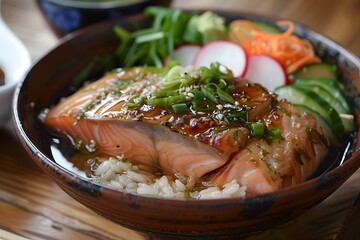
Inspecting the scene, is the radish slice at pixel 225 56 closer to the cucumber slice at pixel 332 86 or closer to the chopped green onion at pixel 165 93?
the cucumber slice at pixel 332 86

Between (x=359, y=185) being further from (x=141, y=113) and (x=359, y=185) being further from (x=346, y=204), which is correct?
→ (x=141, y=113)

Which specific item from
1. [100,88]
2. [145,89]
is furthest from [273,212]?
[100,88]

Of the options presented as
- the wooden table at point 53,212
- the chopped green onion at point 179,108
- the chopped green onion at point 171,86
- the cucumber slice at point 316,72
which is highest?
the chopped green onion at point 171,86

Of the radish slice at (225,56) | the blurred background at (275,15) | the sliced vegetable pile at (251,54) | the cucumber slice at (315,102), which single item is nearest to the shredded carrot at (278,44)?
the sliced vegetable pile at (251,54)

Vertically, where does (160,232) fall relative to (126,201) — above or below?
below

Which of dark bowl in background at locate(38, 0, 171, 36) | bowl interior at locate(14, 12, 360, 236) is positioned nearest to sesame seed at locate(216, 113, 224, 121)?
bowl interior at locate(14, 12, 360, 236)

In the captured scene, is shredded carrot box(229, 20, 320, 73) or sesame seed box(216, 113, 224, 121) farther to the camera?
shredded carrot box(229, 20, 320, 73)

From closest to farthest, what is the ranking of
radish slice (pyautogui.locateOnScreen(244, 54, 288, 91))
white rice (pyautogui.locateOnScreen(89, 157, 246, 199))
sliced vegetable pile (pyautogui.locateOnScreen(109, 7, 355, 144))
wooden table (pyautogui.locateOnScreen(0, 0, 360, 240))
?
1. white rice (pyautogui.locateOnScreen(89, 157, 246, 199))
2. wooden table (pyautogui.locateOnScreen(0, 0, 360, 240))
3. sliced vegetable pile (pyautogui.locateOnScreen(109, 7, 355, 144))
4. radish slice (pyautogui.locateOnScreen(244, 54, 288, 91))

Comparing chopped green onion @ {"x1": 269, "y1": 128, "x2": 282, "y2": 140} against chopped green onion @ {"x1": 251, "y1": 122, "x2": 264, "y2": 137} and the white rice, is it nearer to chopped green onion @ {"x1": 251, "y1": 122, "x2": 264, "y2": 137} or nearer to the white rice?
chopped green onion @ {"x1": 251, "y1": 122, "x2": 264, "y2": 137}
